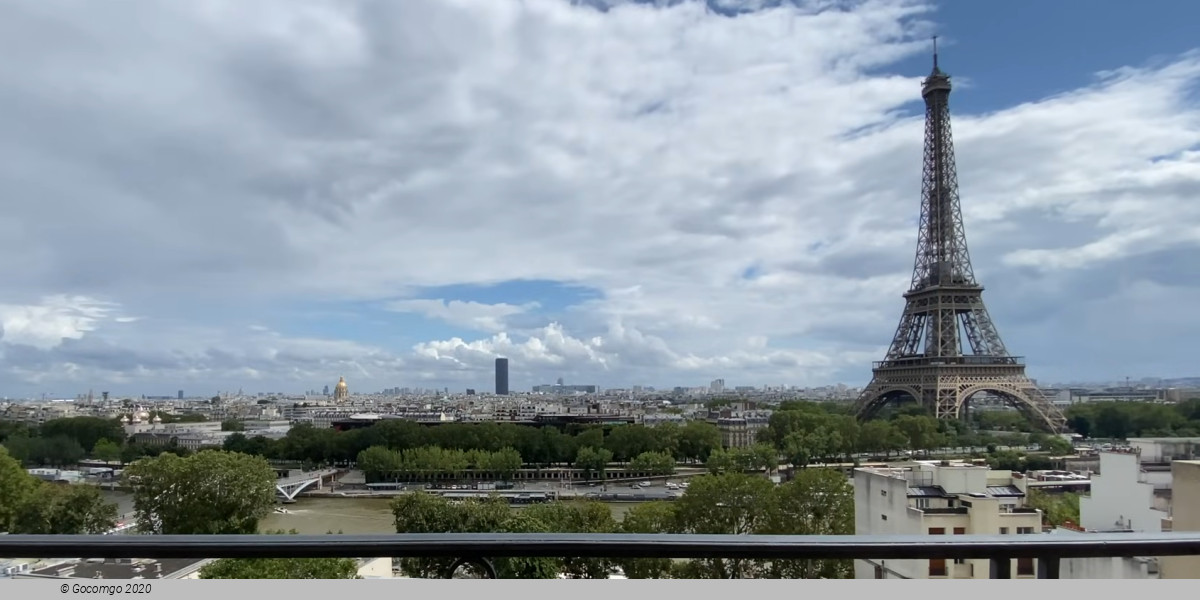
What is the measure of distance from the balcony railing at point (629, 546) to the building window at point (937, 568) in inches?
0.6

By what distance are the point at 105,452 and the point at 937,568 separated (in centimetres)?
1617

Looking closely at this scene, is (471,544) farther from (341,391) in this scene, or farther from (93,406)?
(341,391)

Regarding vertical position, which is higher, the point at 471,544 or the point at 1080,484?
the point at 471,544

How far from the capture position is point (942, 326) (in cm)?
2080

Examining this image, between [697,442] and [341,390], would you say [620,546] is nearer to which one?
[697,442]

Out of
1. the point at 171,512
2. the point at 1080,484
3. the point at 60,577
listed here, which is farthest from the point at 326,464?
the point at 60,577

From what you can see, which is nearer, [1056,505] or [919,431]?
[1056,505]

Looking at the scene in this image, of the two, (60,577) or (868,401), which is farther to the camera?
(868,401)

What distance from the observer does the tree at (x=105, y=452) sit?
13.9 m

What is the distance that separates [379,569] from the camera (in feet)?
2.94

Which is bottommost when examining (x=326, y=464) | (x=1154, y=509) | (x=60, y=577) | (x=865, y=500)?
(x=326, y=464)

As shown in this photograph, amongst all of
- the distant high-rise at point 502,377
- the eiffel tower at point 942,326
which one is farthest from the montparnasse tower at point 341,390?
the eiffel tower at point 942,326

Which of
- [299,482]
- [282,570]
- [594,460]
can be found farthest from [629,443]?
[282,570]

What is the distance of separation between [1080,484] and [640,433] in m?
13.5
